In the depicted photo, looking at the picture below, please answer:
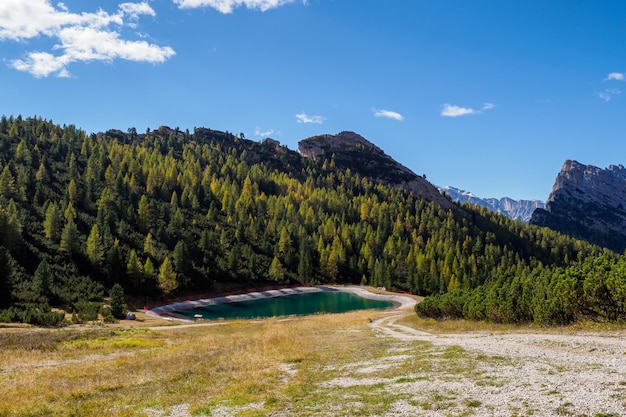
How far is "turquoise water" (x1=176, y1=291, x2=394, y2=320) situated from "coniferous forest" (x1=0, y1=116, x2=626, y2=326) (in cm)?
1312

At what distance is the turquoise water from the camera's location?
9894 centimetres

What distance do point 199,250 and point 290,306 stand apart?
139 ft

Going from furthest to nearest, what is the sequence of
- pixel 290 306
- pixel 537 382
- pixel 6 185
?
pixel 6 185
pixel 290 306
pixel 537 382

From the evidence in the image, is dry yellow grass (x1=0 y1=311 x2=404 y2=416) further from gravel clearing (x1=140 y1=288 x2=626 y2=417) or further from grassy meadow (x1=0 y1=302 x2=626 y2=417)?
gravel clearing (x1=140 y1=288 x2=626 y2=417)

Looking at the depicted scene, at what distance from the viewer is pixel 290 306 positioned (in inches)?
4419

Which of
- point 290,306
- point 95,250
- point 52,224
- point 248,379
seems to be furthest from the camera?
point 290,306

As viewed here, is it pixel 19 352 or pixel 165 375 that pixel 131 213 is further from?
pixel 165 375

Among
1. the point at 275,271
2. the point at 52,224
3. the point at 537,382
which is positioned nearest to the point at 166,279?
the point at 52,224

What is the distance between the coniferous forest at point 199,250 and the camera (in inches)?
1687

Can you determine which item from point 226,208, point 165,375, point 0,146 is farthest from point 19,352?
point 0,146

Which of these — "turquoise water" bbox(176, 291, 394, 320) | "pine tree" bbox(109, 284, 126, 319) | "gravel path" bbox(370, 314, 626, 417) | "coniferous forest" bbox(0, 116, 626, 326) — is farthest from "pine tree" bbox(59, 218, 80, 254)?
"gravel path" bbox(370, 314, 626, 417)

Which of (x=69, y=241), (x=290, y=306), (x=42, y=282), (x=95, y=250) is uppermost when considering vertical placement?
(x=69, y=241)

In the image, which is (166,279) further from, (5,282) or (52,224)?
(5,282)

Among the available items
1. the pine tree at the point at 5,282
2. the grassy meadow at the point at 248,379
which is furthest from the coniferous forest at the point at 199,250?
the grassy meadow at the point at 248,379
